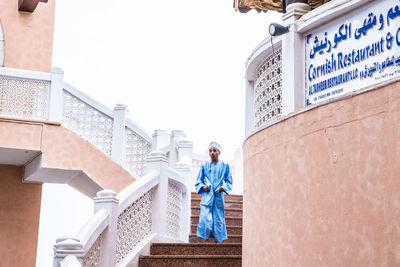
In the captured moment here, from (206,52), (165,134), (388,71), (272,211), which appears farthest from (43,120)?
(206,52)

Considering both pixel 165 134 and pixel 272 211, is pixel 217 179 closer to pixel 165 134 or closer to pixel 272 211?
pixel 165 134

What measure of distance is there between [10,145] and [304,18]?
5.69 m

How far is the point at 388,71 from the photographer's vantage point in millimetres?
4258

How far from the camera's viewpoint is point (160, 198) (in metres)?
7.97

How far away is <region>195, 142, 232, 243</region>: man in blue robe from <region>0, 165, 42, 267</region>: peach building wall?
433cm

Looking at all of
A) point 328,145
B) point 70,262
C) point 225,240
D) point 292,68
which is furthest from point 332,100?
point 225,240

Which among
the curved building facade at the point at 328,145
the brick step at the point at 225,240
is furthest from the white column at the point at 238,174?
the curved building facade at the point at 328,145

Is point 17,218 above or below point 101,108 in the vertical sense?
below

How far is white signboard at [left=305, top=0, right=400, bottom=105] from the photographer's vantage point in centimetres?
429

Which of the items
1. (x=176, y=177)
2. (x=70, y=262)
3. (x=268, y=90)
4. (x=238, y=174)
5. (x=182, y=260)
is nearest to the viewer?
(x=70, y=262)

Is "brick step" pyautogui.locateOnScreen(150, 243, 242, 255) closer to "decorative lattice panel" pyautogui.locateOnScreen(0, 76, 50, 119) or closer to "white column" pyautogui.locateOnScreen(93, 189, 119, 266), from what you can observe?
"white column" pyautogui.locateOnScreen(93, 189, 119, 266)

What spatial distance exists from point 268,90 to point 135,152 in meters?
5.19

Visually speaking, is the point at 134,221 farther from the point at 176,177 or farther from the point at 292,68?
the point at 292,68

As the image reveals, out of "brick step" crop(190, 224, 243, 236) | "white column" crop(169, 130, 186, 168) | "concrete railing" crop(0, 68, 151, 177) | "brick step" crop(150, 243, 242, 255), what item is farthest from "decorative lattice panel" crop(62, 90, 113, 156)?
"brick step" crop(150, 243, 242, 255)
